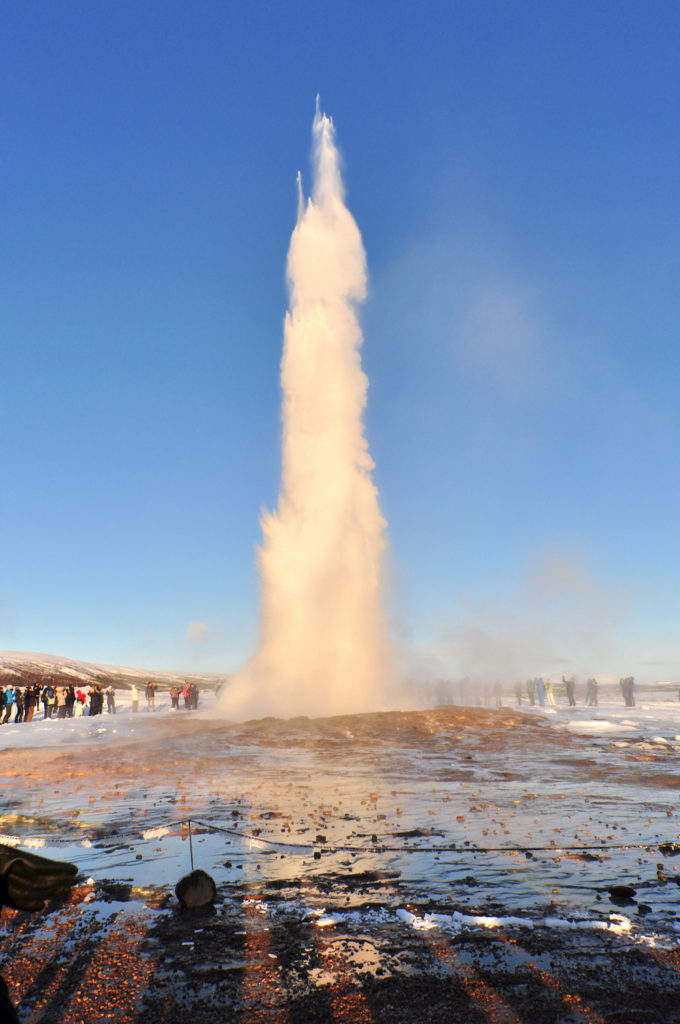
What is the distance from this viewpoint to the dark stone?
7082 mm

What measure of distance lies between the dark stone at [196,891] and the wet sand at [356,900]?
0.18 metres

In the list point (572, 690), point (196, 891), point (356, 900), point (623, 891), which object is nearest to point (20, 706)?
point (196, 891)

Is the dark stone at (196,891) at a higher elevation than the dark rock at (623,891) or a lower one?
higher

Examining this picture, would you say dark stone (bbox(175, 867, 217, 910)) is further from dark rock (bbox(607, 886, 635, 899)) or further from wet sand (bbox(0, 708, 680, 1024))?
dark rock (bbox(607, 886, 635, 899))

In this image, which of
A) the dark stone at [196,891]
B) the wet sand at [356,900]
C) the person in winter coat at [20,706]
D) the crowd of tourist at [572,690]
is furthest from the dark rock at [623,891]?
the crowd of tourist at [572,690]

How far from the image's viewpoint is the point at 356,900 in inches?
286

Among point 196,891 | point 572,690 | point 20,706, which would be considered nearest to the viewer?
point 196,891

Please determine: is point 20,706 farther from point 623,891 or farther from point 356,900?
point 623,891

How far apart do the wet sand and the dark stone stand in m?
0.18

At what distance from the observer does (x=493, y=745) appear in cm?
2453

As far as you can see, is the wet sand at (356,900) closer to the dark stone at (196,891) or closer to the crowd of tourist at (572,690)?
the dark stone at (196,891)

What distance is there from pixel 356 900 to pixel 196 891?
1.99 meters

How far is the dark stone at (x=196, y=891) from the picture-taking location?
23.2 ft

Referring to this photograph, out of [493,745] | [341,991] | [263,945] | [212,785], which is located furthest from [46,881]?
[493,745]
